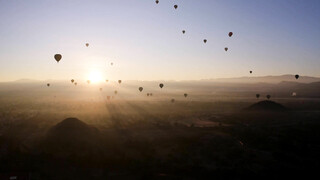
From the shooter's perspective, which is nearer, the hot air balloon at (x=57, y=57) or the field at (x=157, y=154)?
the field at (x=157, y=154)

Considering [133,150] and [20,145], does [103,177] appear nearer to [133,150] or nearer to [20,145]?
[133,150]

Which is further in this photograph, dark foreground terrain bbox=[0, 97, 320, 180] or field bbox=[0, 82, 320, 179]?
field bbox=[0, 82, 320, 179]

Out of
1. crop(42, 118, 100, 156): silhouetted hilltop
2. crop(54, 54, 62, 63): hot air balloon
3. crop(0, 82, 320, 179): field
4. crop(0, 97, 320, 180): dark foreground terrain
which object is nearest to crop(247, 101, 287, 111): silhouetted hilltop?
crop(0, 82, 320, 179): field

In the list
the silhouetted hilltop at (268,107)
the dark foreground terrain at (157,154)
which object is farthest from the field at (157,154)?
the silhouetted hilltop at (268,107)

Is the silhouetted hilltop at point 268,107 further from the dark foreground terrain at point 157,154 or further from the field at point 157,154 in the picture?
the dark foreground terrain at point 157,154

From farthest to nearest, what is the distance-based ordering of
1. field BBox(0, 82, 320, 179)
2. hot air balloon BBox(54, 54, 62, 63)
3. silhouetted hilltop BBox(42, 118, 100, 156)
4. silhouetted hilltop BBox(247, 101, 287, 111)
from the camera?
1. silhouetted hilltop BBox(247, 101, 287, 111)
2. hot air balloon BBox(54, 54, 62, 63)
3. silhouetted hilltop BBox(42, 118, 100, 156)
4. field BBox(0, 82, 320, 179)

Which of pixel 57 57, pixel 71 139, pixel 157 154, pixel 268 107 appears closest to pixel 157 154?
pixel 157 154

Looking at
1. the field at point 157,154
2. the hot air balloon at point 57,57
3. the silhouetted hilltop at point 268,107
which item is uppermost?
the hot air balloon at point 57,57

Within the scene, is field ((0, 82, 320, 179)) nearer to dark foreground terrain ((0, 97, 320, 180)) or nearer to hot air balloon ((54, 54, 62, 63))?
dark foreground terrain ((0, 97, 320, 180))

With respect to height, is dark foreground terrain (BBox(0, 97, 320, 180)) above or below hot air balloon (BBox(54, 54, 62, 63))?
below

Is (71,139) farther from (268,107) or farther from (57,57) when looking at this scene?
(268,107)
